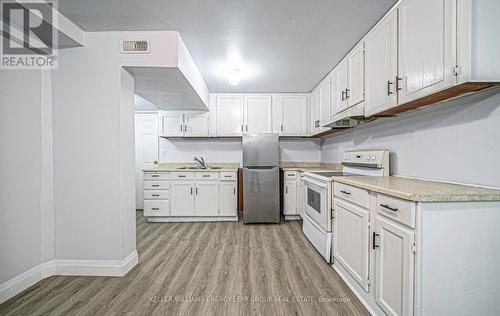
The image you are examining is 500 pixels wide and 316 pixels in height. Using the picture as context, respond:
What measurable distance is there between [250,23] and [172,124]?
9.22 feet

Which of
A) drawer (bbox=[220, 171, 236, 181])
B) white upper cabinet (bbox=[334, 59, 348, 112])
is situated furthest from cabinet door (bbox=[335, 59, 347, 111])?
drawer (bbox=[220, 171, 236, 181])

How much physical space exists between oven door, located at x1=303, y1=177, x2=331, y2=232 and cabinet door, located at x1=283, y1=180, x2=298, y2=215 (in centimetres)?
88

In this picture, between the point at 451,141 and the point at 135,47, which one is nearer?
the point at 451,141

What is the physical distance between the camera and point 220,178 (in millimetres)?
3846

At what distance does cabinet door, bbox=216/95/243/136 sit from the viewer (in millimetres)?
4148

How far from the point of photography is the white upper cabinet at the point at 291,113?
415cm

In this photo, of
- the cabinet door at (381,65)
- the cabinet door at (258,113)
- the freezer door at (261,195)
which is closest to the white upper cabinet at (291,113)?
the cabinet door at (258,113)

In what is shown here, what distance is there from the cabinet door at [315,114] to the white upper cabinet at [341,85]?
779 mm

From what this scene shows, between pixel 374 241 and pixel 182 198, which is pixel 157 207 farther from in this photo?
pixel 374 241

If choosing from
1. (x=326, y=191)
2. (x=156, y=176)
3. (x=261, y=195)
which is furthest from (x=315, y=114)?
(x=156, y=176)

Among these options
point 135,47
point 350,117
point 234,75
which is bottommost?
point 350,117

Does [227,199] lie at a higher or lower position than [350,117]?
lower

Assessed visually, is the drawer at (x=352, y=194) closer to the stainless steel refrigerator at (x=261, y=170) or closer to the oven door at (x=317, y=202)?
the oven door at (x=317, y=202)

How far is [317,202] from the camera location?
2559 mm
